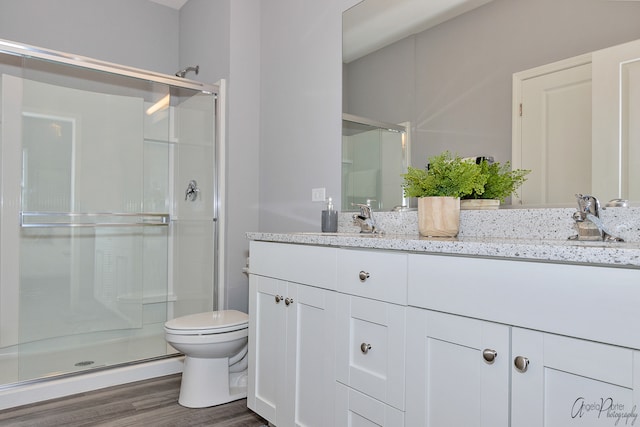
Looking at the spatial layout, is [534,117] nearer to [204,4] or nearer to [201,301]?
[201,301]

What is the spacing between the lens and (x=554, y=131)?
1.44 metres

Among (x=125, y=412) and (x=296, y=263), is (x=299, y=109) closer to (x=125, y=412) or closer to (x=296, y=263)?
(x=296, y=263)

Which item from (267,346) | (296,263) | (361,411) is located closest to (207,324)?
(267,346)

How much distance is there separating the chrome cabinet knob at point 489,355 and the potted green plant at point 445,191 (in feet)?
1.99

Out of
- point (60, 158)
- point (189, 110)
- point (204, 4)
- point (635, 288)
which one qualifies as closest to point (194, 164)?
point (189, 110)

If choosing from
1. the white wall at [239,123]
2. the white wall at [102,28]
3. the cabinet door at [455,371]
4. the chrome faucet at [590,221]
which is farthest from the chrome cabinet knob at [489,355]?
the white wall at [102,28]

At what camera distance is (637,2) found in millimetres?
1284

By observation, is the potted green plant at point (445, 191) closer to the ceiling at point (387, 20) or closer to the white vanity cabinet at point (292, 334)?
the white vanity cabinet at point (292, 334)

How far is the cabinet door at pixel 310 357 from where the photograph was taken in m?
1.55

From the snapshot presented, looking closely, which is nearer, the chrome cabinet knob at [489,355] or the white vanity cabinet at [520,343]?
the white vanity cabinet at [520,343]

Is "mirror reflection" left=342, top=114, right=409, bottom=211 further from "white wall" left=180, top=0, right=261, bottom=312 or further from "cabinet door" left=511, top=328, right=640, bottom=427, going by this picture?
"cabinet door" left=511, top=328, right=640, bottom=427

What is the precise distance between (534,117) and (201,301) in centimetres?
225

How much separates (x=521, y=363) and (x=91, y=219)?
2472 millimetres

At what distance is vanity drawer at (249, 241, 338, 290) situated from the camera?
1.57 metres
